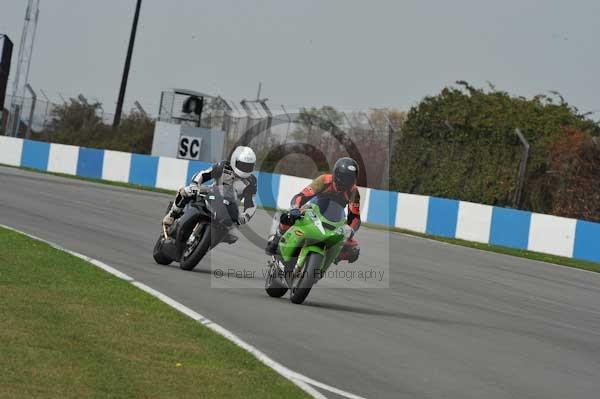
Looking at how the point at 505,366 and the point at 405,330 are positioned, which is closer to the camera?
the point at 505,366

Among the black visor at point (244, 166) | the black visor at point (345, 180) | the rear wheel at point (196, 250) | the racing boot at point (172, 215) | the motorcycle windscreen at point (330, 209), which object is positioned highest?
the black visor at point (244, 166)

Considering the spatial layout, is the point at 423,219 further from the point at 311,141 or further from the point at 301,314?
the point at 301,314

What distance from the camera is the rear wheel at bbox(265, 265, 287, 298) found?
1188 cm

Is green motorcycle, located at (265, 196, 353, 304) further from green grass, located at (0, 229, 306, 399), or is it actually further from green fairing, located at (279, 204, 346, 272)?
green grass, located at (0, 229, 306, 399)

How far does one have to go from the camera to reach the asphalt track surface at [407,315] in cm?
840

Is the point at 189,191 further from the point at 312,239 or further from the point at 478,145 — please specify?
the point at 478,145

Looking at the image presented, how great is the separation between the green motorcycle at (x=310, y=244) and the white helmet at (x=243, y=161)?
124 centimetres

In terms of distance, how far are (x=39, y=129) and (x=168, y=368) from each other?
3990 centimetres

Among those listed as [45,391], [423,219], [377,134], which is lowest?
[45,391]

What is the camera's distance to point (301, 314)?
10844 millimetres

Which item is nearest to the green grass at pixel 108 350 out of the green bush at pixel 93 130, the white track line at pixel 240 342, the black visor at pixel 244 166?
the white track line at pixel 240 342

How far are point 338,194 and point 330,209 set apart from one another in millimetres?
169

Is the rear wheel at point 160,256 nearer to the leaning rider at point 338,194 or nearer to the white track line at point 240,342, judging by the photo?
the white track line at point 240,342

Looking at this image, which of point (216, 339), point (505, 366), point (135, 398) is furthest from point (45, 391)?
point (505, 366)
